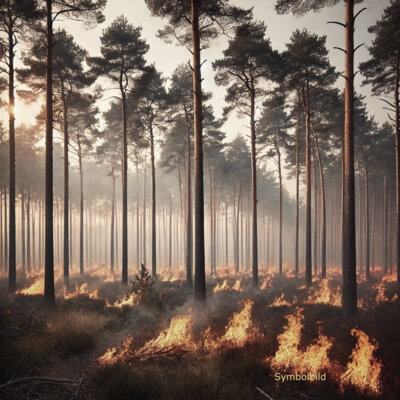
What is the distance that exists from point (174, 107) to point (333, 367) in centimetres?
1705

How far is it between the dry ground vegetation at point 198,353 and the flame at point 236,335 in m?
0.03

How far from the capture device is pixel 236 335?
655 cm

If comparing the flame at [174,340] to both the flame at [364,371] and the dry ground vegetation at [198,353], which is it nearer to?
the dry ground vegetation at [198,353]

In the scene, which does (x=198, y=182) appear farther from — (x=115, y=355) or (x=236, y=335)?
(x=115, y=355)

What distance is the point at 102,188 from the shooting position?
A: 39.0m

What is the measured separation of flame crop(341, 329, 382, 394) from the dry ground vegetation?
19 millimetres

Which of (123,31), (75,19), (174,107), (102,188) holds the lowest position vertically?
(102,188)

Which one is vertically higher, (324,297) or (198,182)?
(198,182)

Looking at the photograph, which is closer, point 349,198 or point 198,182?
point 349,198

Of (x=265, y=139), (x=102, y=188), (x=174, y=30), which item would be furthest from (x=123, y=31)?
(x=102, y=188)

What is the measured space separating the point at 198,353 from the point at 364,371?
11.6 ft

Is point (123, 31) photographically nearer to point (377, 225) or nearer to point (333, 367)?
point (333, 367)

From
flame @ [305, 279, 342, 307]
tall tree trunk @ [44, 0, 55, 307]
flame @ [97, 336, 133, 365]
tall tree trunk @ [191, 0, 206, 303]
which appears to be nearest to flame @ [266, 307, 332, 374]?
flame @ [97, 336, 133, 365]

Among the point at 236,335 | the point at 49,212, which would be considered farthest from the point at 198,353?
the point at 49,212
